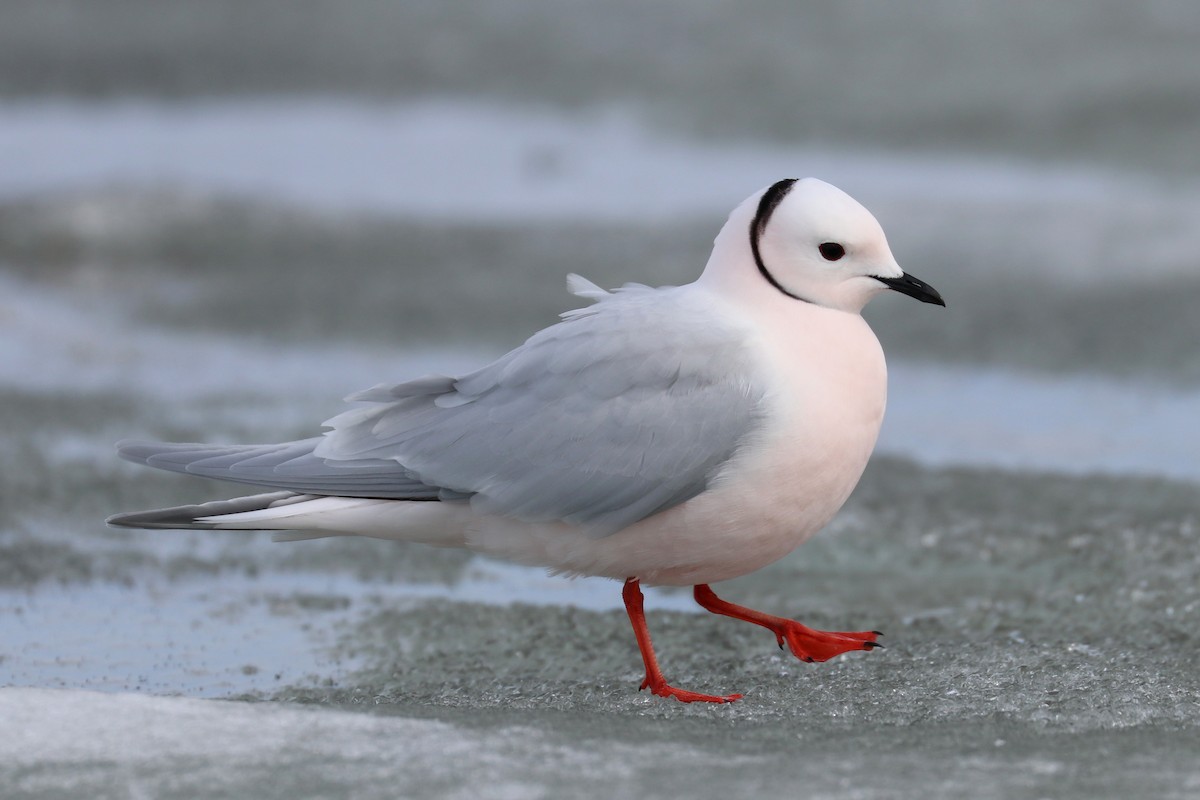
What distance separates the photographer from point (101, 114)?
30.1ft

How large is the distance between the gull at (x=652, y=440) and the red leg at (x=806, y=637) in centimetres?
26

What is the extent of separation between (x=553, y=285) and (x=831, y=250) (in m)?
3.89

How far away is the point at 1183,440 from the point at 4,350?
4513 mm

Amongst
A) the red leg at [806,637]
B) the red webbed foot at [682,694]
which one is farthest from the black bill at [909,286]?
the red webbed foot at [682,694]

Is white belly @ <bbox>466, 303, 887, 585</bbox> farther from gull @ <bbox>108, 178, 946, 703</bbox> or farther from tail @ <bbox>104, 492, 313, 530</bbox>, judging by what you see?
tail @ <bbox>104, 492, 313, 530</bbox>

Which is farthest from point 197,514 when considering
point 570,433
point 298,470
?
point 570,433

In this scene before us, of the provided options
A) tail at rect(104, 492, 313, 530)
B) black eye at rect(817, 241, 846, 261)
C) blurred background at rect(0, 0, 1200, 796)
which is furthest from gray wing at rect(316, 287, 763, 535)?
blurred background at rect(0, 0, 1200, 796)

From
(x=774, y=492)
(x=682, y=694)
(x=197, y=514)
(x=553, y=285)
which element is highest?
(x=553, y=285)

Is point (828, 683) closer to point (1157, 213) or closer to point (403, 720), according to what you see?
point (403, 720)

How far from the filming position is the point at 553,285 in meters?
7.05

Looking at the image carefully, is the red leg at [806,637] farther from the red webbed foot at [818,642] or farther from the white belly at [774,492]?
the white belly at [774,492]

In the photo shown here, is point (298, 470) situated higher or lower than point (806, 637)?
higher

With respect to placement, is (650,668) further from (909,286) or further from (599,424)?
(909,286)

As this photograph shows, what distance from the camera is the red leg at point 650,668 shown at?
309 centimetres
